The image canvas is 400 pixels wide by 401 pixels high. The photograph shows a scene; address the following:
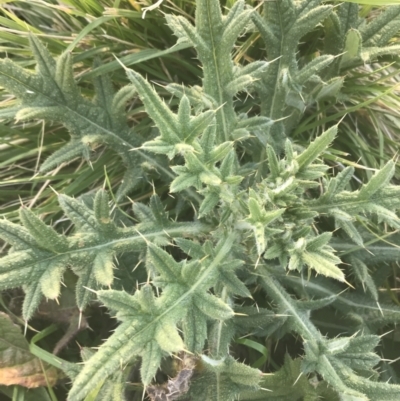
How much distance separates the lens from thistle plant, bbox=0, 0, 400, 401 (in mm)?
1494

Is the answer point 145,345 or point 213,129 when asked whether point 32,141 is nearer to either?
point 213,129

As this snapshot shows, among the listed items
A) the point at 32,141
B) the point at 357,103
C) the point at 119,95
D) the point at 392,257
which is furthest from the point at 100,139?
the point at 392,257

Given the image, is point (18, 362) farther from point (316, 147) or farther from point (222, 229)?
point (316, 147)

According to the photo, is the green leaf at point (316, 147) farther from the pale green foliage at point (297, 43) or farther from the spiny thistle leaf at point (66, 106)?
the spiny thistle leaf at point (66, 106)

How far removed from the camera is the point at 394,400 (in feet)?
5.45

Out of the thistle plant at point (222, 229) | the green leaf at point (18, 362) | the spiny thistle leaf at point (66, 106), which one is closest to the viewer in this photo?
the thistle plant at point (222, 229)

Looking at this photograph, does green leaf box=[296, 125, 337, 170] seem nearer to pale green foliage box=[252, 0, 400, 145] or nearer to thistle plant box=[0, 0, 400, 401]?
thistle plant box=[0, 0, 400, 401]

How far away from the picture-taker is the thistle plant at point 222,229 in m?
1.49

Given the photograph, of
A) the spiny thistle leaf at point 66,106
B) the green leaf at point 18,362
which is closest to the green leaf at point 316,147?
the spiny thistle leaf at point 66,106

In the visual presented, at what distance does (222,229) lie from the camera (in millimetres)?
1750

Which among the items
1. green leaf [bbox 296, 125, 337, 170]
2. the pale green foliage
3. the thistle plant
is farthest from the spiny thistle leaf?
Result: green leaf [bbox 296, 125, 337, 170]

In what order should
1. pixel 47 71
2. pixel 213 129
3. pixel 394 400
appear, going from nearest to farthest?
pixel 213 129, pixel 394 400, pixel 47 71

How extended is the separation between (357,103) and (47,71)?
124 centimetres

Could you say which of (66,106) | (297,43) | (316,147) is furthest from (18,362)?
(297,43)
